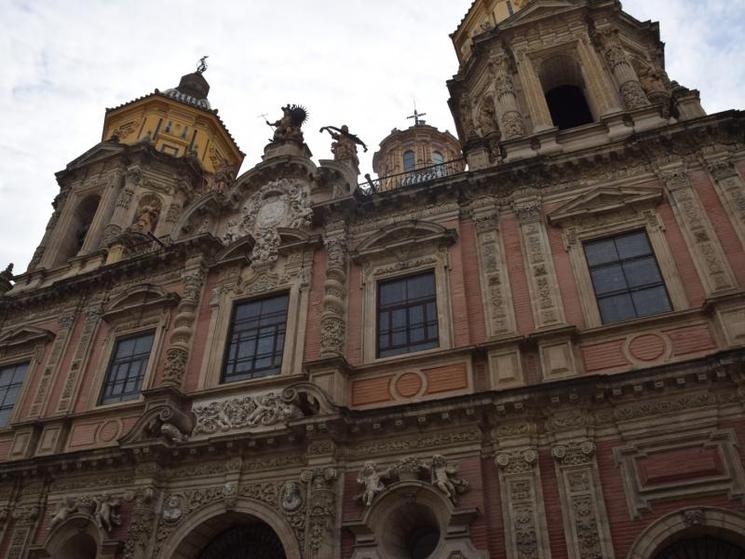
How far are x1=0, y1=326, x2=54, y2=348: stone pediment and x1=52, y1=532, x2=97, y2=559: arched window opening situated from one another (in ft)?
20.1

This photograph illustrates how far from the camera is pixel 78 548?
13.4 m

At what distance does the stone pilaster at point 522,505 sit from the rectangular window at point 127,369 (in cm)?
889

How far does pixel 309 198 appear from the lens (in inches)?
655

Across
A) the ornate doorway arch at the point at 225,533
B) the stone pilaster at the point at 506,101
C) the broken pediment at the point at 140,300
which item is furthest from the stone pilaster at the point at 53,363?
the stone pilaster at the point at 506,101

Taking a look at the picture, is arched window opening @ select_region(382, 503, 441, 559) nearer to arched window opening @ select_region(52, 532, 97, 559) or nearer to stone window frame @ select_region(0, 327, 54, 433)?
arched window opening @ select_region(52, 532, 97, 559)

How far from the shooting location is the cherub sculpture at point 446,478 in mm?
10414

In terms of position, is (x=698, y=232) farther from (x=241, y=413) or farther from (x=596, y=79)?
(x=241, y=413)

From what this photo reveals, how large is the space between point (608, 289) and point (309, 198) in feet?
26.3

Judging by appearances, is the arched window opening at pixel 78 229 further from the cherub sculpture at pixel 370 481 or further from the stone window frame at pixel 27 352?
the cherub sculpture at pixel 370 481

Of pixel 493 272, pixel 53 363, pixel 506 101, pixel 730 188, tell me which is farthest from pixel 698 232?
pixel 53 363

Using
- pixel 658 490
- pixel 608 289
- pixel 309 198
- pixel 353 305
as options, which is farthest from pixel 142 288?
pixel 658 490

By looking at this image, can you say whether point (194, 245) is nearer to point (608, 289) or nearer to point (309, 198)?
point (309, 198)

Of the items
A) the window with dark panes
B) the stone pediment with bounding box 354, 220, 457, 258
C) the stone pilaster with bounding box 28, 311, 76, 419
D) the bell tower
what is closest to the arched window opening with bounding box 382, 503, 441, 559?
the window with dark panes

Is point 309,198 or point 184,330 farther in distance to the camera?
point 309,198
